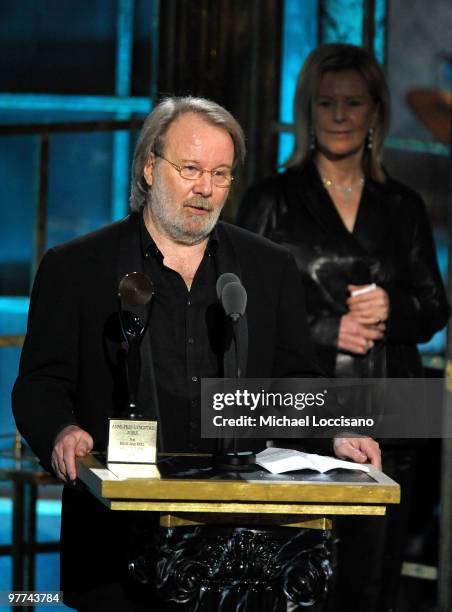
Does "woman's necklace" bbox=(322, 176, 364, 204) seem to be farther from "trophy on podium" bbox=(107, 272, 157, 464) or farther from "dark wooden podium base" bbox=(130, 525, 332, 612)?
"dark wooden podium base" bbox=(130, 525, 332, 612)

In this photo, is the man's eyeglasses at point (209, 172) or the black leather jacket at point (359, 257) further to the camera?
the black leather jacket at point (359, 257)

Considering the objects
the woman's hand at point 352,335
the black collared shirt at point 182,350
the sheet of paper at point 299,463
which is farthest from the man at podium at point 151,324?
the woman's hand at point 352,335

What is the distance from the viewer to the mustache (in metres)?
3.14

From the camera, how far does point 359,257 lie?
4117mm

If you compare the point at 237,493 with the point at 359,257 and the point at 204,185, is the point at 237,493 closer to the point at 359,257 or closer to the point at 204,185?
the point at 204,185

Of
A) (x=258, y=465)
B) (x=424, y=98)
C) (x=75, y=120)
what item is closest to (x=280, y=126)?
(x=424, y=98)

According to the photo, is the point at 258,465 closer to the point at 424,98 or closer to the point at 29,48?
the point at 424,98

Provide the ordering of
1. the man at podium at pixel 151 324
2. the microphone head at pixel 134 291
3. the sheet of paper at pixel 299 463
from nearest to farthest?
the sheet of paper at pixel 299 463, the microphone head at pixel 134 291, the man at podium at pixel 151 324

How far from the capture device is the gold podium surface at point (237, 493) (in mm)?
2508

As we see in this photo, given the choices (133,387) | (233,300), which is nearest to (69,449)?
(133,387)

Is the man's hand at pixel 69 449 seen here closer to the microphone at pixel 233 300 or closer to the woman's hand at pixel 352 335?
the microphone at pixel 233 300

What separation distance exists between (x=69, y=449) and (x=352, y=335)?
4.75 feet

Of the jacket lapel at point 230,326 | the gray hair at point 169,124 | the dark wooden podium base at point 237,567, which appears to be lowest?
the dark wooden podium base at point 237,567

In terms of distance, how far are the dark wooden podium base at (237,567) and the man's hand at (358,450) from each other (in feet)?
0.81
